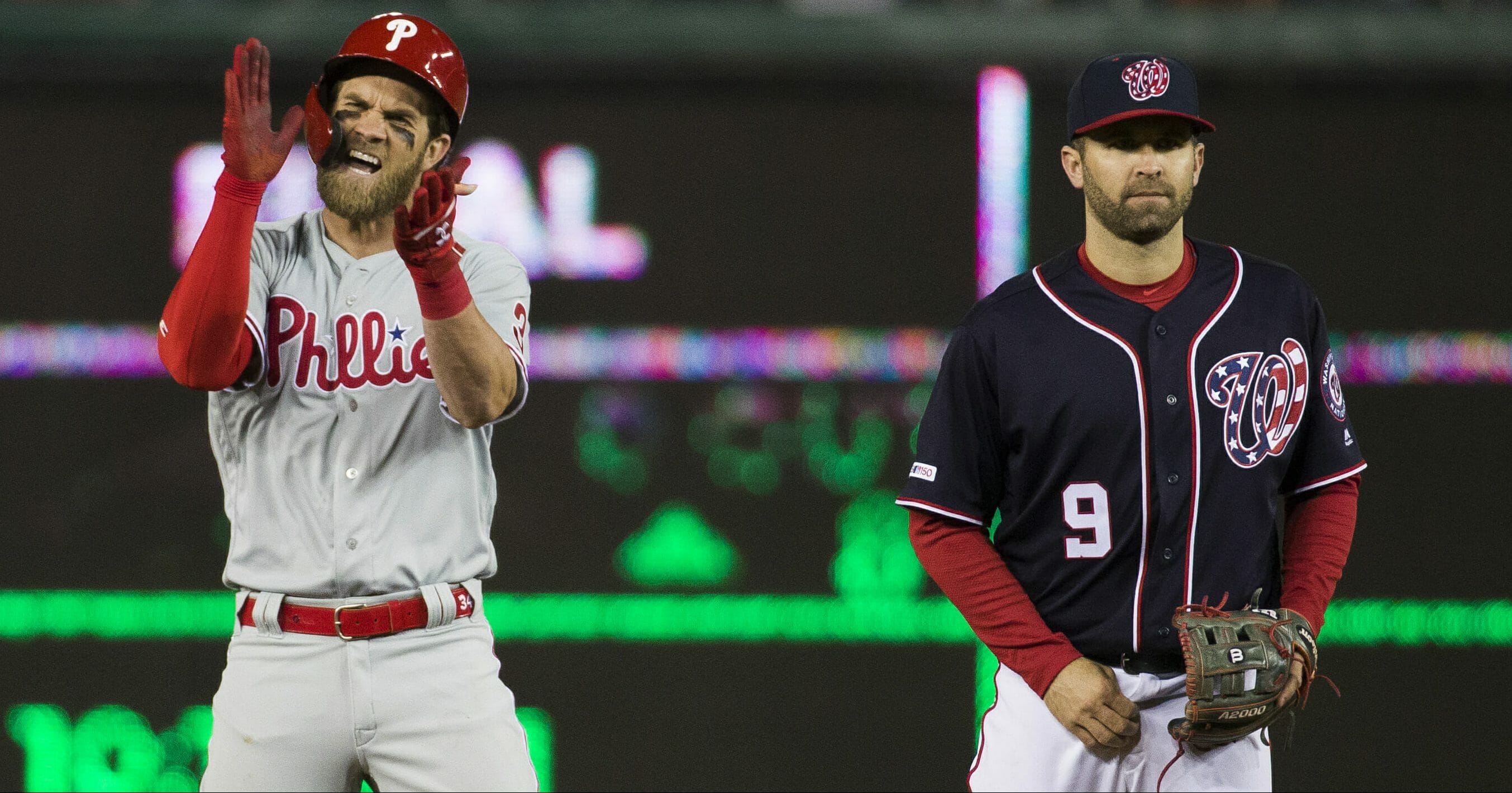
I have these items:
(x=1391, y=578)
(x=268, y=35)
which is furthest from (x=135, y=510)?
(x=1391, y=578)

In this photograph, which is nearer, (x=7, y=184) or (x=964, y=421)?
(x=964, y=421)

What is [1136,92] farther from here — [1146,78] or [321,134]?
[321,134]

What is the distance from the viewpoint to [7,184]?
12.0 feet

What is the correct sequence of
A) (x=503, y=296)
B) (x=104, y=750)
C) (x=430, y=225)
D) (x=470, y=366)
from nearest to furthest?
(x=430, y=225), (x=470, y=366), (x=503, y=296), (x=104, y=750)

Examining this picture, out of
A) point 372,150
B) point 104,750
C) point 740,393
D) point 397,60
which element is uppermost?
point 397,60

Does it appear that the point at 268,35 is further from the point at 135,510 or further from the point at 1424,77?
the point at 1424,77

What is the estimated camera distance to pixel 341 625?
2189mm

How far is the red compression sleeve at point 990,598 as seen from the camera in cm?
216

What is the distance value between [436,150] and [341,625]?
2.59 feet

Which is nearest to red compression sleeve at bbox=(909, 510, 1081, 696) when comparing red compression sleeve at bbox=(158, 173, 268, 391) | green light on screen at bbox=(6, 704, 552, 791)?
red compression sleeve at bbox=(158, 173, 268, 391)

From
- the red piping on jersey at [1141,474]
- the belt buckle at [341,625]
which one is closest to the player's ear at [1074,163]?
the red piping on jersey at [1141,474]

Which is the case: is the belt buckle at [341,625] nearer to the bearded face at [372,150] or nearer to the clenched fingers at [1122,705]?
the bearded face at [372,150]

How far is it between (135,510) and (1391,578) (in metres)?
3.29

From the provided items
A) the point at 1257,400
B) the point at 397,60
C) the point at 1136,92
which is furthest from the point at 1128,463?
the point at 397,60
